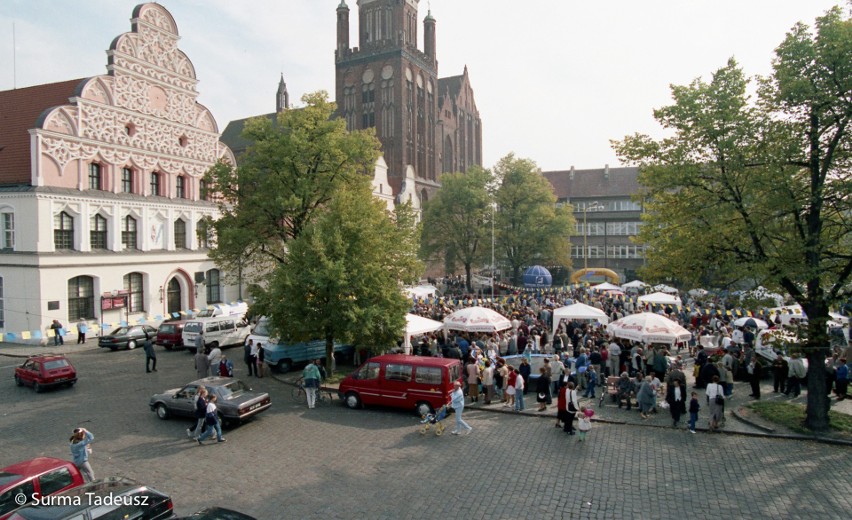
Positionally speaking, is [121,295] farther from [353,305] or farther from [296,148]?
[353,305]

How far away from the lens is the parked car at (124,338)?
27.5 metres

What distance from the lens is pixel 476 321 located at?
22.2 metres

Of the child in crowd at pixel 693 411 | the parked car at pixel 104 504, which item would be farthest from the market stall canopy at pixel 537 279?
the parked car at pixel 104 504

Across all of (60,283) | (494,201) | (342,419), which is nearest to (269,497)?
(342,419)

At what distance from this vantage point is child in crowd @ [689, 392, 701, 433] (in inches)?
554

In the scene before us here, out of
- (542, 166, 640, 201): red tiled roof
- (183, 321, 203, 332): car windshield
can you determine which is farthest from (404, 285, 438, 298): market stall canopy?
(542, 166, 640, 201): red tiled roof

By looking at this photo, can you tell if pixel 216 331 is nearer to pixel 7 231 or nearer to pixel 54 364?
pixel 54 364

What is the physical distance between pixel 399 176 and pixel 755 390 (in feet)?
190

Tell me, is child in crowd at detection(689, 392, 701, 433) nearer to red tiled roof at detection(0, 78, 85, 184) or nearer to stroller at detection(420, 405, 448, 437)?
stroller at detection(420, 405, 448, 437)

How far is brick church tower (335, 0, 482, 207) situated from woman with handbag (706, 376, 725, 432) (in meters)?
55.4

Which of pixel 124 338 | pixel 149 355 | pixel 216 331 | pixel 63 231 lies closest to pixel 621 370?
pixel 149 355

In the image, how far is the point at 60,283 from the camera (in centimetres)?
2966

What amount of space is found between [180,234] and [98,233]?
6079 millimetres

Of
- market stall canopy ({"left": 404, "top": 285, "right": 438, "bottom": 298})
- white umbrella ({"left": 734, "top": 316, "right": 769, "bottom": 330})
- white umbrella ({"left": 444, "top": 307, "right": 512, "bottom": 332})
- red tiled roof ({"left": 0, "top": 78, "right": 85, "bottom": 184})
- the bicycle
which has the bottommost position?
the bicycle
